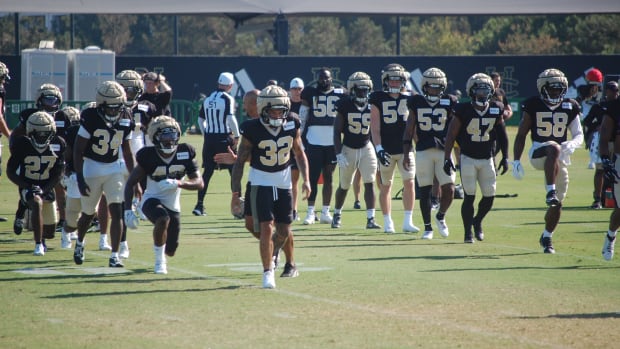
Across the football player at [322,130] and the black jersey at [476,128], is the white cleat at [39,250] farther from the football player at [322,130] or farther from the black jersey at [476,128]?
the black jersey at [476,128]

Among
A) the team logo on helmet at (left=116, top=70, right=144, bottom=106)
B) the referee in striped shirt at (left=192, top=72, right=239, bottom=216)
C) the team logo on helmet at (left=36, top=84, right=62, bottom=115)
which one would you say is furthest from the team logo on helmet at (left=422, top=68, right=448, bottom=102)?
the team logo on helmet at (left=36, top=84, right=62, bottom=115)

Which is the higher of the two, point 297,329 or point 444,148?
point 444,148

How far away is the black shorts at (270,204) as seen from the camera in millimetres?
10258

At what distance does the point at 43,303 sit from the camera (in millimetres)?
9555

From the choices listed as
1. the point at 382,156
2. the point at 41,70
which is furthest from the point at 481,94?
the point at 41,70

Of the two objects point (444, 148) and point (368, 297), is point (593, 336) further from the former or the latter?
point (444, 148)

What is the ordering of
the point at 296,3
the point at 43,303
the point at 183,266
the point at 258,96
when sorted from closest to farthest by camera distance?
the point at 43,303 < the point at 258,96 < the point at 183,266 < the point at 296,3

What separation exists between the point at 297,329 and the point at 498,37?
6059cm

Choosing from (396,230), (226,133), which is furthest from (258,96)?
(226,133)

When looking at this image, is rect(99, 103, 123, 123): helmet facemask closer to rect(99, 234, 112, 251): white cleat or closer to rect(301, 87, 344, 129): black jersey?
rect(99, 234, 112, 251): white cleat

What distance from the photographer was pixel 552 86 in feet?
42.3

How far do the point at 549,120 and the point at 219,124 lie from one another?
581 cm

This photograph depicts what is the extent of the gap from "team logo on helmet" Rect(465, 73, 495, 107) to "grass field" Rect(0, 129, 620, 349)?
5.66ft

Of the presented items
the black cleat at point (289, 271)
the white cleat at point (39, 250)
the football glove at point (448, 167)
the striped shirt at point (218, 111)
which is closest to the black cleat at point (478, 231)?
the football glove at point (448, 167)
